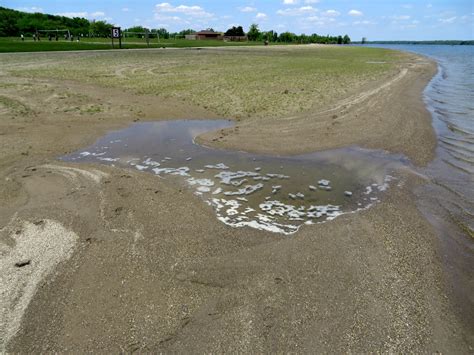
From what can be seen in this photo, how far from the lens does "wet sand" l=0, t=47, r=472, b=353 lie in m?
4.24

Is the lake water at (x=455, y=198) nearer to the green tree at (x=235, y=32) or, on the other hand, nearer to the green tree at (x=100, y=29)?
the green tree at (x=100, y=29)

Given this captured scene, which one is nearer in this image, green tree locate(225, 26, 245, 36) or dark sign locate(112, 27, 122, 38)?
dark sign locate(112, 27, 122, 38)

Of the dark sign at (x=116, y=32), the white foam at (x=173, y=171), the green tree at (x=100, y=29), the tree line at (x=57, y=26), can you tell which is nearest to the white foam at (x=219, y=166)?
the white foam at (x=173, y=171)

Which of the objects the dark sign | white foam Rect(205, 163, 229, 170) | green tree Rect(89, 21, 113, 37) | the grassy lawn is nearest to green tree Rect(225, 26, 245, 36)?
green tree Rect(89, 21, 113, 37)

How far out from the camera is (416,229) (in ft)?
22.0

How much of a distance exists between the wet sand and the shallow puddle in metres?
0.45

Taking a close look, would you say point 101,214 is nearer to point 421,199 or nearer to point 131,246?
point 131,246

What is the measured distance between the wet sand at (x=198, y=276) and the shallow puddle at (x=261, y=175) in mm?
450

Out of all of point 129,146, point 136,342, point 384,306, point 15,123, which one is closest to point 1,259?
point 136,342

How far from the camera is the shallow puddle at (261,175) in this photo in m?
7.31

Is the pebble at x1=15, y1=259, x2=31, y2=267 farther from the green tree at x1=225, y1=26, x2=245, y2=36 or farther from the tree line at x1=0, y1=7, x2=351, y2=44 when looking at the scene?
the green tree at x1=225, y1=26, x2=245, y2=36

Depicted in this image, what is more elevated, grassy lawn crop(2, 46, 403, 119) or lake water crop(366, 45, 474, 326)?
grassy lawn crop(2, 46, 403, 119)

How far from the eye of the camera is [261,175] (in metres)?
9.20

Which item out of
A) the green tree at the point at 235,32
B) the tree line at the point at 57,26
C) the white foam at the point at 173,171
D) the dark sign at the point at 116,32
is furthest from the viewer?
the green tree at the point at 235,32
